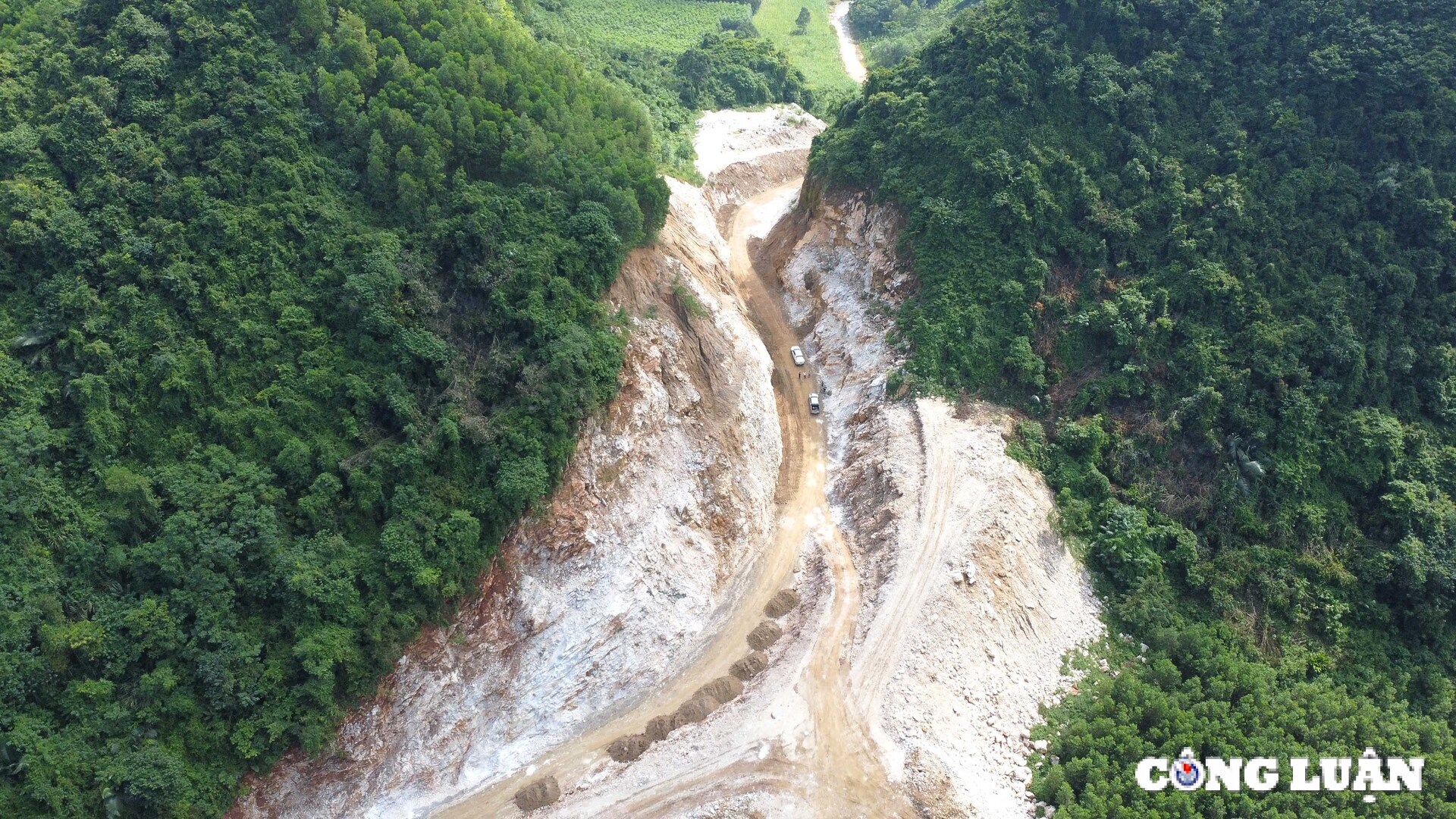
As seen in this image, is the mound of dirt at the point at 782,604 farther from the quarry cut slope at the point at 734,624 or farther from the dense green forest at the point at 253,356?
the dense green forest at the point at 253,356

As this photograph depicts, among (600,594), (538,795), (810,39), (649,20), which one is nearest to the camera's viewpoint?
(538,795)

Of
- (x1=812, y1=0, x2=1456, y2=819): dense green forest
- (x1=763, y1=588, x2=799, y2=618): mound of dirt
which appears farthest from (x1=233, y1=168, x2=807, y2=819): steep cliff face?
(x1=812, y1=0, x2=1456, y2=819): dense green forest

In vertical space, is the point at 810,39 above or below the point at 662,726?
above

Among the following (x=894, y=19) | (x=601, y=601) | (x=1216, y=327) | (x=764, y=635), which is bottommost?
(x=601, y=601)

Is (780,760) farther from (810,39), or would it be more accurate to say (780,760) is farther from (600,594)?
(810,39)

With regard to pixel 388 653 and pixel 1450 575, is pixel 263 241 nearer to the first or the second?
pixel 388 653
